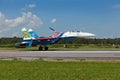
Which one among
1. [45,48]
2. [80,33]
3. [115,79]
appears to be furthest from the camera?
[80,33]

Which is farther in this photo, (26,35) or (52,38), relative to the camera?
(26,35)

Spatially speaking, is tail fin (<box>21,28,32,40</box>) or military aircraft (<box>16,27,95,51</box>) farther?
tail fin (<box>21,28,32,40</box>)

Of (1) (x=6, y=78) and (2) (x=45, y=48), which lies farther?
(2) (x=45, y=48)

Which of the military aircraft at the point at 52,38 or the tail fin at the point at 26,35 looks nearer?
the military aircraft at the point at 52,38

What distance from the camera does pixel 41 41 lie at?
217ft

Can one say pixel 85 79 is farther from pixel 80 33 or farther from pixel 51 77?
pixel 80 33

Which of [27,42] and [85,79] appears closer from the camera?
[85,79]

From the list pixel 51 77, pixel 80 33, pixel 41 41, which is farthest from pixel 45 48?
pixel 51 77

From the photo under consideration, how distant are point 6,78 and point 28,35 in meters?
57.1

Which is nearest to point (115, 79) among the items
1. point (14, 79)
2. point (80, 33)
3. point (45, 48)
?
point (14, 79)

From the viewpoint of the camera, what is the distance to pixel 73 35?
65750 mm

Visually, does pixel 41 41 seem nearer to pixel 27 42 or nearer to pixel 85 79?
pixel 27 42

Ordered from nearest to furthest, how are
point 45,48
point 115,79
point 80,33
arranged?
point 115,79, point 45,48, point 80,33

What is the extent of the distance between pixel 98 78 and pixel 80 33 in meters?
53.2
